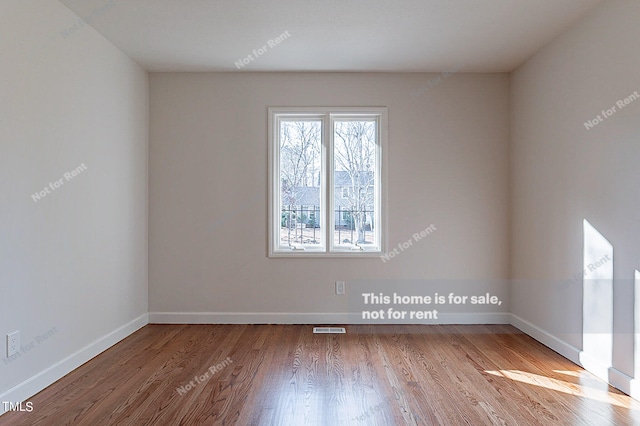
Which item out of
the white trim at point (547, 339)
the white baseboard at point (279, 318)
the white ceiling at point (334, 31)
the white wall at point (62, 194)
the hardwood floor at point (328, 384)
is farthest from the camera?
the white baseboard at point (279, 318)

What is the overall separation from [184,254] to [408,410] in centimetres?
282

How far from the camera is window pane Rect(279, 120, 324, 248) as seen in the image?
466 centimetres

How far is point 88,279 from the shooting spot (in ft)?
11.3

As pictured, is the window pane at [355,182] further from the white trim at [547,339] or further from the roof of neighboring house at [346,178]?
the white trim at [547,339]

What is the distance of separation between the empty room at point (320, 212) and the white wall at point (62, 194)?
0.02 meters

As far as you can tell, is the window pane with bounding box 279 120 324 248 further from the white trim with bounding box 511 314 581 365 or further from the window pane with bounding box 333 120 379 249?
the white trim with bounding box 511 314 581 365

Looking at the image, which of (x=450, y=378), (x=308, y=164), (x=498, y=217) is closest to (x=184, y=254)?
(x=308, y=164)

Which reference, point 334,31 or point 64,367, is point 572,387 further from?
point 64,367

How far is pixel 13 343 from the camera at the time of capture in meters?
2.61

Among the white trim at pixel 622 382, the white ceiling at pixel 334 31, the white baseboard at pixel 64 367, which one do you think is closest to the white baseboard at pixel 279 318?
the white baseboard at pixel 64 367

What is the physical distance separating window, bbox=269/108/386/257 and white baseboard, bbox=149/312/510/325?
0.67m

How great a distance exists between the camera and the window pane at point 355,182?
4641mm

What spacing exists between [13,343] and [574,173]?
155 inches

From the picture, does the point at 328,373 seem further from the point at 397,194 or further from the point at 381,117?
the point at 381,117
